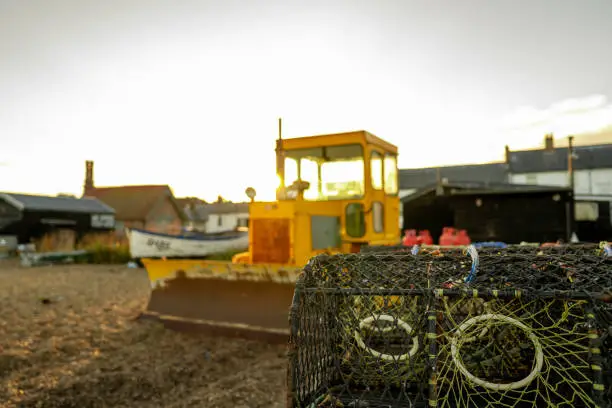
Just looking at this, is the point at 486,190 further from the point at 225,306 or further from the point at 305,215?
the point at 225,306

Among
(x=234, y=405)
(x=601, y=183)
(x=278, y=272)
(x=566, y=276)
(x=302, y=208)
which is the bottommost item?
(x=234, y=405)

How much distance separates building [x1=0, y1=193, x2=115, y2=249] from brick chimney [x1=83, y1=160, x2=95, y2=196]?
13462mm

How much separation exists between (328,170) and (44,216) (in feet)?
86.9

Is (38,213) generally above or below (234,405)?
above

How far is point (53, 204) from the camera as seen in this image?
95.5 feet

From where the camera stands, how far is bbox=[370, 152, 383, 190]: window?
23.6 ft

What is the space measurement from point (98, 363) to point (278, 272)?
2.52 m

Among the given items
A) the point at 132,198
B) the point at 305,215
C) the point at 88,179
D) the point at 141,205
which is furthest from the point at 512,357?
the point at 88,179

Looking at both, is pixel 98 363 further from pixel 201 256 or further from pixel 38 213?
pixel 38 213

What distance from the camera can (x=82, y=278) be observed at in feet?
44.4

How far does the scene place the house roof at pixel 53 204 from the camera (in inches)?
1038

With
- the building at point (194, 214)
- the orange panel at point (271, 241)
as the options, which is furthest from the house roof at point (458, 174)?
the orange panel at point (271, 241)

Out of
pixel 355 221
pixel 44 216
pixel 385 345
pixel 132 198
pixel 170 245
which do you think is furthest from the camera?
pixel 132 198

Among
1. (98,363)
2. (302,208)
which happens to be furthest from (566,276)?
(98,363)
